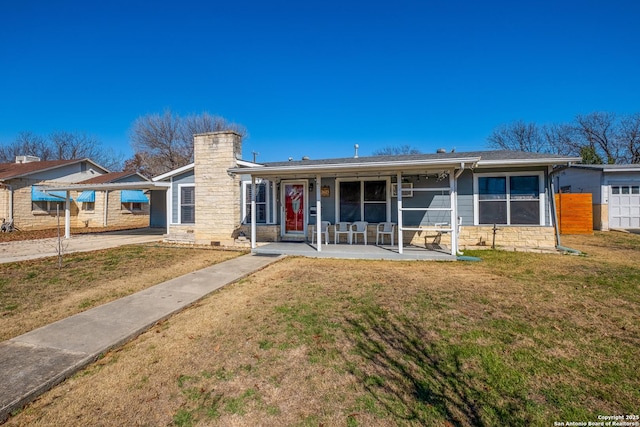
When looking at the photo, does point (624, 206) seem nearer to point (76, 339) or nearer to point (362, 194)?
point (362, 194)

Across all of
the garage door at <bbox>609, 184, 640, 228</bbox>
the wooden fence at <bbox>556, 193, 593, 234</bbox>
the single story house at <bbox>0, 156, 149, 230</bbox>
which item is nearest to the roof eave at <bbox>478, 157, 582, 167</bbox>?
the wooden fence at <bbox>556, 193, 593, 234</bbox>

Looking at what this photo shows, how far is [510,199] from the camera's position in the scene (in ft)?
31.7

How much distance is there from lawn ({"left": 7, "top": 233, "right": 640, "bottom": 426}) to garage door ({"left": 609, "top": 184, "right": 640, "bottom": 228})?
518 inches

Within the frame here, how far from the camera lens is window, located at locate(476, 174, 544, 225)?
9552 millimetres

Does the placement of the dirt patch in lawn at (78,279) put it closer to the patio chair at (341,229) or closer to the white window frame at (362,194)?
the patio chair at (341,229)

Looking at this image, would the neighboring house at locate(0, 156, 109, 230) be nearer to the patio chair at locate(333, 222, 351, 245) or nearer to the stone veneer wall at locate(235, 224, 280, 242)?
the stone veneer wall at locate(235, 224, 280, 242)

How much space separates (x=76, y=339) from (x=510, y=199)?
10.7 metres

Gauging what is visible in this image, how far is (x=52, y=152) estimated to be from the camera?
114ft

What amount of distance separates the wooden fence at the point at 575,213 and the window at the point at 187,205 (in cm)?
1584

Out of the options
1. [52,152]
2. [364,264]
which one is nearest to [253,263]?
[364,264]

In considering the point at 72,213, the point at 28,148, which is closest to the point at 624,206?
the point at 72,213

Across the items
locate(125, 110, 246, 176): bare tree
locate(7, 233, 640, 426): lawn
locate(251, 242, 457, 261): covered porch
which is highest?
locate(125, 110, 246, 176): bare tree

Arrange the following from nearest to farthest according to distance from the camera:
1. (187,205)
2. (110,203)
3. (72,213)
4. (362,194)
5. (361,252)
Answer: (361,252) → (362,194) → (187,205) → (72,213) → (110,203)

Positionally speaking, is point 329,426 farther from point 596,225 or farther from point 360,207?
point 596,225
